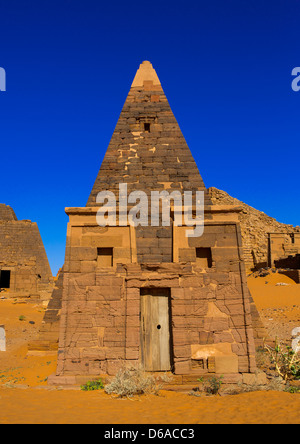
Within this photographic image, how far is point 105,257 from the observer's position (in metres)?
8.54

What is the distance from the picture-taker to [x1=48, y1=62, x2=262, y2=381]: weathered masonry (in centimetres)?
761

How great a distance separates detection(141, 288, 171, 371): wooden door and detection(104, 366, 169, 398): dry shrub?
709 mm

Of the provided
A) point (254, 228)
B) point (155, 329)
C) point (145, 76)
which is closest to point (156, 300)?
point (155, 329)

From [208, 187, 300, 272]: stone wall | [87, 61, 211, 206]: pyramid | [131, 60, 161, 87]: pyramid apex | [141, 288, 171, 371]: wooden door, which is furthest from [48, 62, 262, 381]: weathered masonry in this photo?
[208, 187, 300, 272]: stone wall

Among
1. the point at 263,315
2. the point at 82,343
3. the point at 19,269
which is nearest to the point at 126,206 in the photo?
the point at 82,343

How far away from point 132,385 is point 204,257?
361cm

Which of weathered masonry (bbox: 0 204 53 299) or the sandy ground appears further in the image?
weathered masonry (bbox: 0 204 53 299)

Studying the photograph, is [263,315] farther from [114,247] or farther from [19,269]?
[19,269]

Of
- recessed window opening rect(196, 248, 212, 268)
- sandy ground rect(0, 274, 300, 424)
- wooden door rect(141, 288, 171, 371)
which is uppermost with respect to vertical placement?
recessed window opening rect(196, 248, 212, 268)

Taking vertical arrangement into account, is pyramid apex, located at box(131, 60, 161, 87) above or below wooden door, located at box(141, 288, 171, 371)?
above

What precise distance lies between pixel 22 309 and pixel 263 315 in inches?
580

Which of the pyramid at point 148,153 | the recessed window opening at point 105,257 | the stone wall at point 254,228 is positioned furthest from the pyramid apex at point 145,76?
the stone wall at point 254,228

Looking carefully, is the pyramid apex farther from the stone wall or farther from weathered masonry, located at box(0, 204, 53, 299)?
the stone wall

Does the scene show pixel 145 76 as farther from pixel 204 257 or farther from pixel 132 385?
pixel 132 385
